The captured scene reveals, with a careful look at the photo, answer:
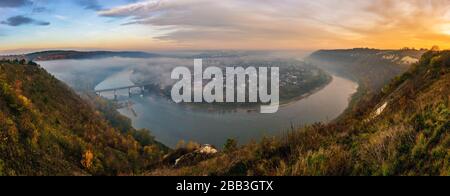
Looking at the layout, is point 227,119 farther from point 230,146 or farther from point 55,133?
point 230,146

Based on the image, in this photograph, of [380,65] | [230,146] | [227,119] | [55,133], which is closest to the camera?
[230,146]

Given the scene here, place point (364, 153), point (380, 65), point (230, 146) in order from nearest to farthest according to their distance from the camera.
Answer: point (364, 153) → point (230, 146) → point (380, 65)

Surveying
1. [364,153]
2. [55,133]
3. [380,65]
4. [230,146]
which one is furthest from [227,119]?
[380,65]

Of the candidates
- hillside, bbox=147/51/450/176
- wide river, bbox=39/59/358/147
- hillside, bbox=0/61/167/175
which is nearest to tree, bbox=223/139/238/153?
hillside, bbox=147/51/450/176

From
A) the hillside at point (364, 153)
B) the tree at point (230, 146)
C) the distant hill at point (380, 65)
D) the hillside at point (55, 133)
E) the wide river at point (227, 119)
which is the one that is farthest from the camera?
the distant hill at point (380, 65)

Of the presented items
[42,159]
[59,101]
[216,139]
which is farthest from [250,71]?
[42,159]

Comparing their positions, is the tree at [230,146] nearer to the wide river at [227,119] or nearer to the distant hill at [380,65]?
the wide river at [227,119]

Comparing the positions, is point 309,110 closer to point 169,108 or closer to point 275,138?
point 169,108

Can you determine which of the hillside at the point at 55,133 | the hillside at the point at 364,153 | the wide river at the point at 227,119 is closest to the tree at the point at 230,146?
the hillside at the point at 364,153

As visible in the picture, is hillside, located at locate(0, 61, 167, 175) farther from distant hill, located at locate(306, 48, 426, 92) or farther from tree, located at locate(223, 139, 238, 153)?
distant hill, located at locate(306, 48, 426, 92)
